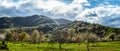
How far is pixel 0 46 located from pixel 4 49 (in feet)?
9.52

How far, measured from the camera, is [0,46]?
4990 inches

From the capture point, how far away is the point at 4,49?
125 meters
